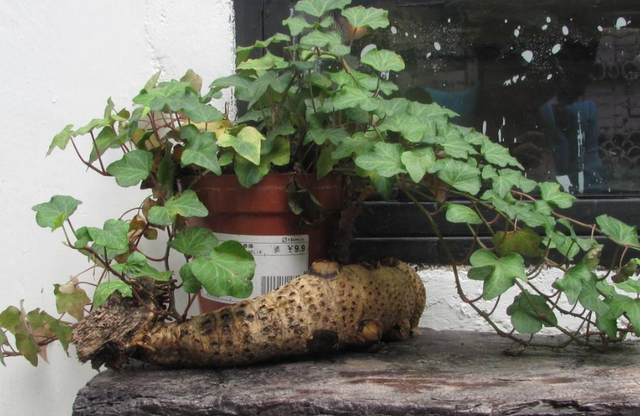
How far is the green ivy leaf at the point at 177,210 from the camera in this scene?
2.94 feet

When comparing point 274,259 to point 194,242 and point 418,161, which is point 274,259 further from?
point 418,161

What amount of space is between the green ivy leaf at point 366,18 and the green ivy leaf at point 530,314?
1.65 ft

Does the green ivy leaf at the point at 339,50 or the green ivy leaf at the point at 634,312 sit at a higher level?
the green ivy leaf at the point at 339,50

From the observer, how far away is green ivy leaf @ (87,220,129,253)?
33.4 inches

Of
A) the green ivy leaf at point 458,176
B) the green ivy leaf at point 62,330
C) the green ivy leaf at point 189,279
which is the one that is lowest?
the green ivy leaf at point 62,330

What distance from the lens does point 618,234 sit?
100cm

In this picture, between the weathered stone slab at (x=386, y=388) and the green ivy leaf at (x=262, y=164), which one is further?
the green ivy leaf at (x=262, y=164)

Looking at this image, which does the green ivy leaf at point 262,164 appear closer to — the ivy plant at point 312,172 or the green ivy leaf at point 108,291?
the ivy plant at point 312,172

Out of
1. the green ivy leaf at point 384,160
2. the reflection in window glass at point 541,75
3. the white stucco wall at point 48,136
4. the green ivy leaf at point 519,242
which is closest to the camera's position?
the green ivy leaf at point 384,160

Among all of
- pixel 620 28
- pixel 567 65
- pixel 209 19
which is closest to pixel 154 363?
pixel 209 19

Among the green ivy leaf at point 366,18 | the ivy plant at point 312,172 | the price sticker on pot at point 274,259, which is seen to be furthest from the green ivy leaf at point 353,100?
the price sticker on pot at point 274,259

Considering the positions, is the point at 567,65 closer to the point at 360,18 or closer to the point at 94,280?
the point at 360,18

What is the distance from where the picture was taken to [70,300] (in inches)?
39.8

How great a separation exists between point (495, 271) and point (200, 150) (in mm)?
490
